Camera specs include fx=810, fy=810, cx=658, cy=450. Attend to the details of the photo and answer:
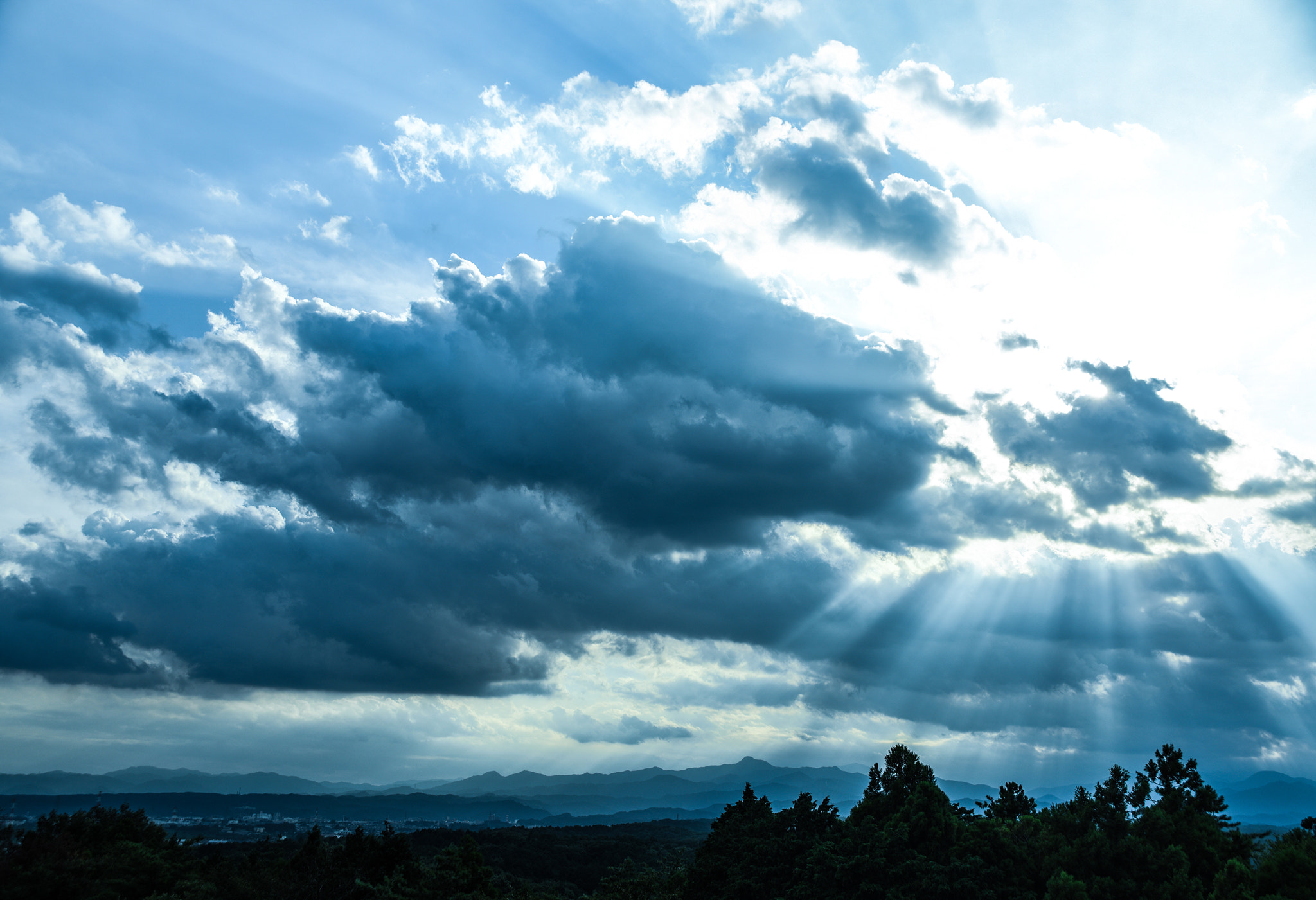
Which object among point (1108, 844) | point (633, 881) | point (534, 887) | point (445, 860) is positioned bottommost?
point (534, 887)

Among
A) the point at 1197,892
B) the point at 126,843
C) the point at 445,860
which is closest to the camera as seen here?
the point at 1197,892

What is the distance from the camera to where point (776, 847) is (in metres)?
75.8

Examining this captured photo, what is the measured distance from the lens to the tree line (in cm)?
5562

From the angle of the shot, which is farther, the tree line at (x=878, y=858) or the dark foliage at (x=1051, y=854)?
the tree line at (x=878, y=858)

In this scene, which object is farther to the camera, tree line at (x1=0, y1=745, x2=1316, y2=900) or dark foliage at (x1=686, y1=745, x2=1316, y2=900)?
tree line at (x1=0, y1=745, x2=1316, y2=900)

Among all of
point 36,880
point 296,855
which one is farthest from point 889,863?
point 36,880

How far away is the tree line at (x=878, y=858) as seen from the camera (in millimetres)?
55625

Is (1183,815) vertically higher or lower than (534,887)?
higher

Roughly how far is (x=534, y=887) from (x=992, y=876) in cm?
13374

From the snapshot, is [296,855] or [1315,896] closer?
[1315,896]

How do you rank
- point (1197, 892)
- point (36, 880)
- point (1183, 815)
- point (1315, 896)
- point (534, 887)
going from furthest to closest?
1. point (534, 887)
2. point (1183, 815)
3. point (36, 880)
4. point (1197, 892)
5. point (1315, 896)

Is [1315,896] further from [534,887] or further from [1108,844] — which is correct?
[534,887]

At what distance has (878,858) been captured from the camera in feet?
212

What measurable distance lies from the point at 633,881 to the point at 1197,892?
7628 centimetres
